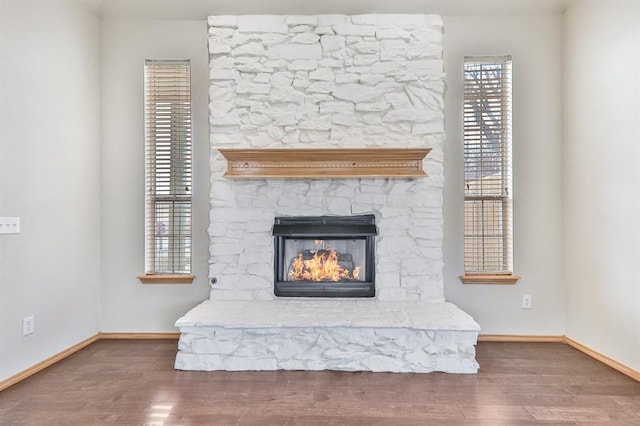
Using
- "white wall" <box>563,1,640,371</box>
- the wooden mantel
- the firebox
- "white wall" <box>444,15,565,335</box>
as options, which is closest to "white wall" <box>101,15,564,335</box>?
"white wall" <box>444,15,565,335</box>

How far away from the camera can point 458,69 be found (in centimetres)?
344

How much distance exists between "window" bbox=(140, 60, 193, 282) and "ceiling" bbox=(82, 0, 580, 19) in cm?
44

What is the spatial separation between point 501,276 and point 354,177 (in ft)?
5.14

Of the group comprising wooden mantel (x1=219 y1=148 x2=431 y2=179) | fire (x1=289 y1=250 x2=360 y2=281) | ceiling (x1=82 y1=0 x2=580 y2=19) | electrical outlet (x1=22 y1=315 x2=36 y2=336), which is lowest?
electrical outlet (x1=22 y1=315 x2=36 y2=336)

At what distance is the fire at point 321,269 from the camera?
3.41 meters

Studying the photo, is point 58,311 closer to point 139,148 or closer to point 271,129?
point 139,148

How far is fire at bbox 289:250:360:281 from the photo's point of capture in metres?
3.41

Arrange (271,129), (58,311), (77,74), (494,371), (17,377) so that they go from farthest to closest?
1. (271,129)
2. (77,74)
3. (58,311)
4. (494,371)
5. (17,377)

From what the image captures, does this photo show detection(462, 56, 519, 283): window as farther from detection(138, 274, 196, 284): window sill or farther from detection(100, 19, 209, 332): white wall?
detection(138, 274, 196, 284): window sill

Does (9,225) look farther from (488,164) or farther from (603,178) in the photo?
(603,178)

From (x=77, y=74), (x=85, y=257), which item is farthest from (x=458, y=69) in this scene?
(x=85, y=257)

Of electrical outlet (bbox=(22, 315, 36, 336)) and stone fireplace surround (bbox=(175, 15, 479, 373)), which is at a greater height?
stone fireplace surround (bbox=(175, 15, 479, 373))

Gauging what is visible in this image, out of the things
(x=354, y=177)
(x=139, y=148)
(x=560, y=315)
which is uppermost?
(x=139, y=148)

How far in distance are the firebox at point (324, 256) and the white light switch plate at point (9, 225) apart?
1816mm
